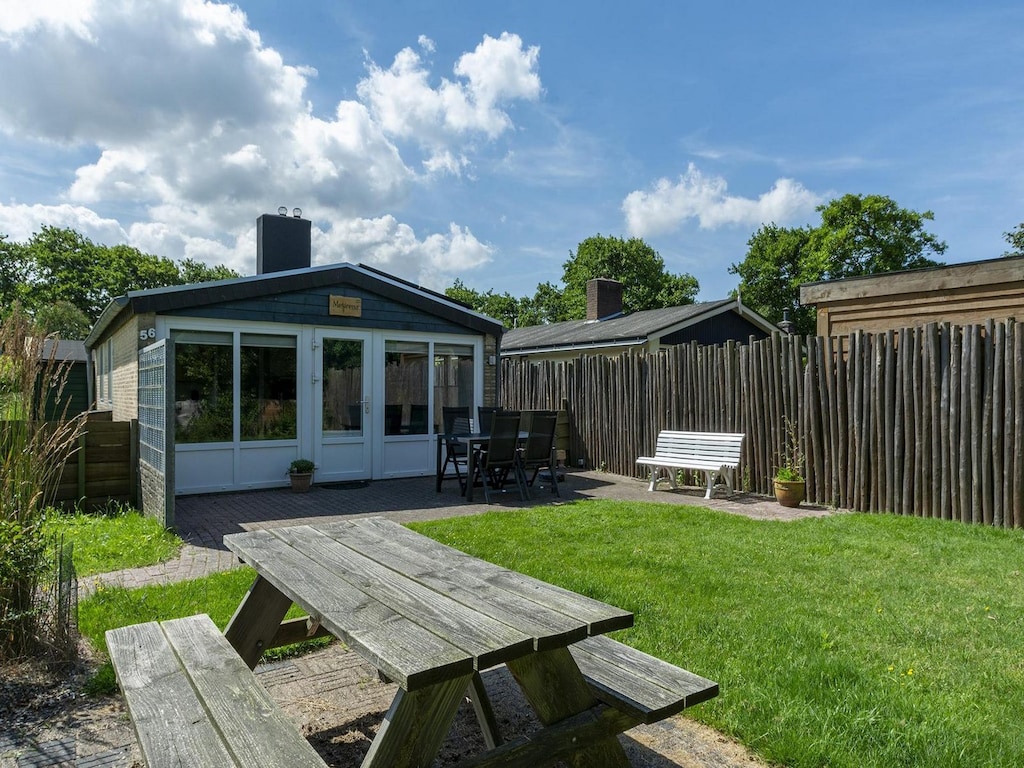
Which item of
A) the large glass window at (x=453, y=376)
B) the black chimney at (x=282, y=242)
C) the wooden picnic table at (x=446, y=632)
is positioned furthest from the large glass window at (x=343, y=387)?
the wooden picnic table at (x=446, y=632)

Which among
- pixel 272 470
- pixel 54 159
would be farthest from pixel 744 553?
pixel 54 159

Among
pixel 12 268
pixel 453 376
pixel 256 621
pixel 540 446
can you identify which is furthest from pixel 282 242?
pixel 12 268

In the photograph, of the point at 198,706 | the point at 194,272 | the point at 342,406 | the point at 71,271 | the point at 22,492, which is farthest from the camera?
the point at 194,272

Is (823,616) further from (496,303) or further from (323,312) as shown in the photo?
(496,303)

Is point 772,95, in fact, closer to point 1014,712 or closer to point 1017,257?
point 1017,257

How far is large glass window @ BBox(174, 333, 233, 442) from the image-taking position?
27.1 feet

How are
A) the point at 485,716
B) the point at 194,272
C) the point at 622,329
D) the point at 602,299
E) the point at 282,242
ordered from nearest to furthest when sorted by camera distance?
the point at 485,716, the point at 282,242, the point at 622,329, the point at 602,299, the point at 194,272

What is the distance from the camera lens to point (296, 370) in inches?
357

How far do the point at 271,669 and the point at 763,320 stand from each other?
2002 centimetres

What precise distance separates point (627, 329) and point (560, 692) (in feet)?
52.3

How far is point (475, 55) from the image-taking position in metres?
9.76

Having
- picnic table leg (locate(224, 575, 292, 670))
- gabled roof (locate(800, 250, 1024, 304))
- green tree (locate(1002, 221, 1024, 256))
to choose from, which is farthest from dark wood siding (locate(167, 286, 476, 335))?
green tree (locate(1002, 221, 1024, 256))

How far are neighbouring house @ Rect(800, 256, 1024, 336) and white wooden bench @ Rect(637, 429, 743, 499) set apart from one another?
2.13 meters

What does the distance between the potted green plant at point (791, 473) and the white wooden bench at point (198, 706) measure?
6.79 m
